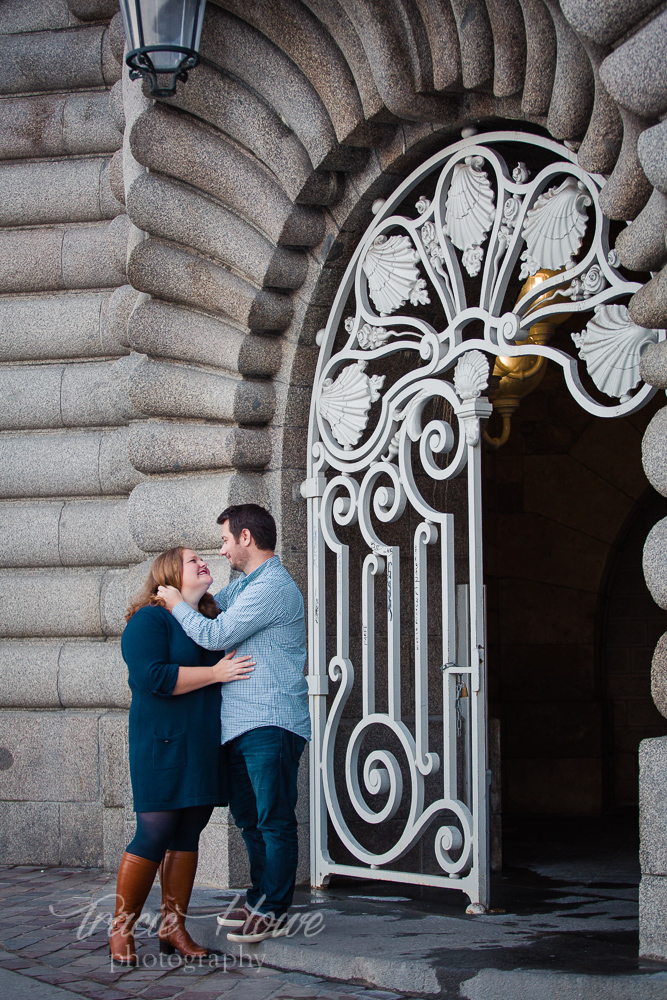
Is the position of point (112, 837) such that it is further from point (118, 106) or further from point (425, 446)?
point (118, 106)

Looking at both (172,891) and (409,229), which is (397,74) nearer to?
(409,229)

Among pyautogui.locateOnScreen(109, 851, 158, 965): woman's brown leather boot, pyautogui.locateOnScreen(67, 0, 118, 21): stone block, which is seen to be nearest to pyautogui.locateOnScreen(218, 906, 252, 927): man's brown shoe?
pyautogui.locateOnScreen(109, 851, 158, 965): woman's brown leather boot

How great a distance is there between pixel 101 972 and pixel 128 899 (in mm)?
279

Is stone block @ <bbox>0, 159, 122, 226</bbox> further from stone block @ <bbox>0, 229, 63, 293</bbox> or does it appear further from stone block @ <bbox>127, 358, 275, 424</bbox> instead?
stone block @ <bbox>127, 358, 275, 424</bbox>

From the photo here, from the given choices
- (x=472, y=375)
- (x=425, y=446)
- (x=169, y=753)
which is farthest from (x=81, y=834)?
(x=472, y=375)

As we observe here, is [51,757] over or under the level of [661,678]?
under

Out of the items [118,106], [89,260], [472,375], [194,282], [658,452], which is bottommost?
[658,452]

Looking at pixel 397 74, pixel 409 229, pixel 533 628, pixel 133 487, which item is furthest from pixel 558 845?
pixel 397 74

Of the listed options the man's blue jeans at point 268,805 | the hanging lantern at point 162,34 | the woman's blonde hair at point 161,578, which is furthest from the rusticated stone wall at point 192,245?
the woman's blonde hair at point 161,578

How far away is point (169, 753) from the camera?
4156mm

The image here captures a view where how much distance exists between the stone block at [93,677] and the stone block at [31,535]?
51 centimetres

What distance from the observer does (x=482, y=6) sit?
4383 millimetres

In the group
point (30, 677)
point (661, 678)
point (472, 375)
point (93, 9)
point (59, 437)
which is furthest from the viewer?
point (59, 437)

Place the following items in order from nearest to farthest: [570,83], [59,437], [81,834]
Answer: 1. [570,83]
2. [81,834]
3. [59,437]
